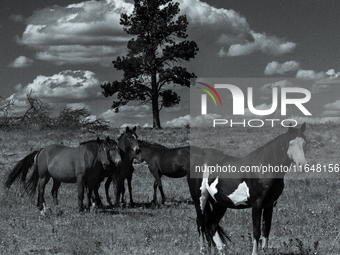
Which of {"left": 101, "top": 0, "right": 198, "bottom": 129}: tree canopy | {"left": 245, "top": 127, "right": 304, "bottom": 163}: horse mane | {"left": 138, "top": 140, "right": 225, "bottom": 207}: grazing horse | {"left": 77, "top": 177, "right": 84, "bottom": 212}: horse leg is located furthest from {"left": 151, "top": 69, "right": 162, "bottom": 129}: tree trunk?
{"left": 245, "top": 127, "right": 304, "bottom": 163}: horse mane

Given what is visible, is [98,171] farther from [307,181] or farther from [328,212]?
[307,181]

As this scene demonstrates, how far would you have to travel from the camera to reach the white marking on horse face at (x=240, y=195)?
6.13 m

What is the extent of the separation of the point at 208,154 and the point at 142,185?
8759 millimetres

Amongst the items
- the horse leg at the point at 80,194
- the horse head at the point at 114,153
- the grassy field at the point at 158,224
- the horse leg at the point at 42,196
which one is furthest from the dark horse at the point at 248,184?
the horse leg at the point at 42,196

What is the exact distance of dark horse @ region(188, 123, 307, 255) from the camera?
579 centimetres

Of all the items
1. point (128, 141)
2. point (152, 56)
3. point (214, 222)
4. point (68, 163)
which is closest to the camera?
point (214, 222)

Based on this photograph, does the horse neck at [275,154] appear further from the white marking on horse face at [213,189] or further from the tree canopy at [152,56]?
the tree canopy at [152,56]

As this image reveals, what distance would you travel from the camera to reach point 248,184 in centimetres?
608

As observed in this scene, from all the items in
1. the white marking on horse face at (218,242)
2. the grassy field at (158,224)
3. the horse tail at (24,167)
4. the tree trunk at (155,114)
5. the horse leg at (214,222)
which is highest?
the tree trunk at (155,114)

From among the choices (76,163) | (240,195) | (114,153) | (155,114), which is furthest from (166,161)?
(155,114)

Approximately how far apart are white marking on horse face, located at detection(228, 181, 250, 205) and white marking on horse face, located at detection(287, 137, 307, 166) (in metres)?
0.86

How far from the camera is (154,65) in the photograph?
32062 mm

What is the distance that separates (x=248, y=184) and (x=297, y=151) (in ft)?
2.96

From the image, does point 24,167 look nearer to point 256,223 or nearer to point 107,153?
point 107,153
